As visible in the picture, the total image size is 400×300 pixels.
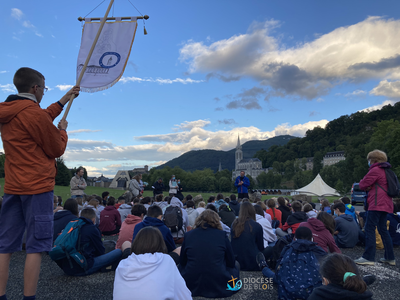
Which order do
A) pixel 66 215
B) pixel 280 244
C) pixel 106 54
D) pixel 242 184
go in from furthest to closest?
1. pixel 242 184
2. pixel 66 215
3. pixel 106 54
4. pixel 280 244

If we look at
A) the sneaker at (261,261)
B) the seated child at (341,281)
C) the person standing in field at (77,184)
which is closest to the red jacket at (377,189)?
the sneaker at (261,261)

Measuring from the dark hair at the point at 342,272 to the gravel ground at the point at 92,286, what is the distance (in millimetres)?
2190

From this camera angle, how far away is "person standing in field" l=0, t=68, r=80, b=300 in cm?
302

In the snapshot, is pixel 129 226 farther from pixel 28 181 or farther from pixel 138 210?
pixel 28 181

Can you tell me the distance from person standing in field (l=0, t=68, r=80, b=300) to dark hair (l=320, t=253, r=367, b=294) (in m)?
2.72

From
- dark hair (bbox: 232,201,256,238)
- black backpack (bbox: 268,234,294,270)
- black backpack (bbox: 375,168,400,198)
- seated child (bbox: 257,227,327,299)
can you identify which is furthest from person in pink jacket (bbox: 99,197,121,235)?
black backpack (bbox: 375,168,400,198)

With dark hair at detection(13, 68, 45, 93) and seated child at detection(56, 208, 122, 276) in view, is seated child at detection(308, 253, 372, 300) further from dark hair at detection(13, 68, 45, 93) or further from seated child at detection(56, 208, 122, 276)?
seated child at detection(56, 208, 122, 276)

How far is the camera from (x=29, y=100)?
3141 mm

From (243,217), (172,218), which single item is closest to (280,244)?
(243,217)

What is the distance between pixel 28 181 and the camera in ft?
9.95

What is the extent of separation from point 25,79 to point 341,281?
3.68 meters

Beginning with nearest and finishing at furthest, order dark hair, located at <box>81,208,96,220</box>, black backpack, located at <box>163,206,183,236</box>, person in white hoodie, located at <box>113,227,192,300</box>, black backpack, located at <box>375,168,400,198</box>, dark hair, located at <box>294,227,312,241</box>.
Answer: person in white hoodie, located at <box>113,227,192,300</box>, dark hair, located at <box>294,227,312,241</box>, dark hair, located at <box>81,208,96,220</box>, black backpack, located at <box>375,168,400,198</box>, black backpack, located at <box>163,206,183,236</box>

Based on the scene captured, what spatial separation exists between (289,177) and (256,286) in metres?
142

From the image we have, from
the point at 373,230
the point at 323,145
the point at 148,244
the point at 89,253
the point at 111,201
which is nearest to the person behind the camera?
the point at 148,244
